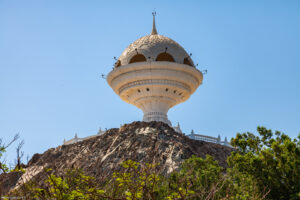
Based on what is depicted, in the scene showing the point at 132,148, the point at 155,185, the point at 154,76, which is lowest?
the point at 155,185

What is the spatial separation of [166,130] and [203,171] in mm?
12902

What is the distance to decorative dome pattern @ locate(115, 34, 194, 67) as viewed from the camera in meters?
32.9

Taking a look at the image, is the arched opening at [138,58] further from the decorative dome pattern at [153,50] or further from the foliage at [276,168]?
the foliage at [276,168]

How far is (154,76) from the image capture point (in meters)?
32.1

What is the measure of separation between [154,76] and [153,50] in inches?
88.0

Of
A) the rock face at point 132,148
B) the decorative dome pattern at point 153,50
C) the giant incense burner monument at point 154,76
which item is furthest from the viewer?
the decorative dome pattern at point 153,50

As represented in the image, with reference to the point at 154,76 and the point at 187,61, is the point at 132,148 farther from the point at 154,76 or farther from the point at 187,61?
the point at 187,61

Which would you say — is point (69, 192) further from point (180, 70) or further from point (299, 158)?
point (180, 70)

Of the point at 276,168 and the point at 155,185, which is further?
the point at 276,168

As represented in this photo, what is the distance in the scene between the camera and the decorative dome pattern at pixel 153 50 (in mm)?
32938

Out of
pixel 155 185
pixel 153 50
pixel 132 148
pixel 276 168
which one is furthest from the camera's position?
pixel 153 50

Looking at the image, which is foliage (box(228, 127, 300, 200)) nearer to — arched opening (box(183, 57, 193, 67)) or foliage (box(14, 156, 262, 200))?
foliage (box(14, 156, 262, 200))

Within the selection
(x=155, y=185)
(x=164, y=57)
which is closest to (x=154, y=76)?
(x=164, y=57)

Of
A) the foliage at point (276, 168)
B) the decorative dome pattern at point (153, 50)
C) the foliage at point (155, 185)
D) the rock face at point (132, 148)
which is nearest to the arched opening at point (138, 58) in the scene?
the decorative dome pattern at point (153, 50)
